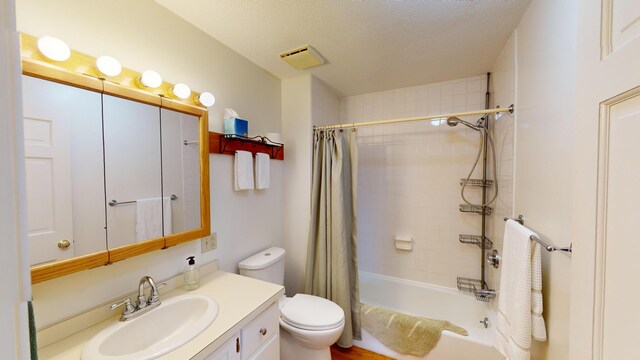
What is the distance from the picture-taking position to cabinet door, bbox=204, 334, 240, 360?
94 cm

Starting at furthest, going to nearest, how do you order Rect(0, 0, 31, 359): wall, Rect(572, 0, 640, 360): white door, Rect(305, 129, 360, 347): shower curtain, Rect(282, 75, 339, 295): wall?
Rect(282, 75, 339, 295): wall < Rect(305, 129, 360, 347): shower curtain < Rect(572, 0, 640, 360): white door < Rect(0, 0, 31, 359): wall

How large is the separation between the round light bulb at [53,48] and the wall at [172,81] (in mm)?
65

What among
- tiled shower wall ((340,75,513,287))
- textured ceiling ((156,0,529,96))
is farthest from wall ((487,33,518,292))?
tiled shower wall ((340,75,513,287))

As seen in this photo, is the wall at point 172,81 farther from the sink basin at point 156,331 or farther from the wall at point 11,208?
the wall at point 11,208

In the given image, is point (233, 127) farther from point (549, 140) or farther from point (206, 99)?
point (549, 140)

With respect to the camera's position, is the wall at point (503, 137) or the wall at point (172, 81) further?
the wall at point (503, 137)

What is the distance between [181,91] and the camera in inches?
50.6

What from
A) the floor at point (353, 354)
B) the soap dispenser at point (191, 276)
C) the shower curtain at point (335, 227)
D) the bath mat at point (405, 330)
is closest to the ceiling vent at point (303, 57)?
the shower curtain at point (335, 227)

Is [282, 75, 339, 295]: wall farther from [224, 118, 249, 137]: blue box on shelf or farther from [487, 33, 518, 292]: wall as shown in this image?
[487, 33, 518, 292]: wall

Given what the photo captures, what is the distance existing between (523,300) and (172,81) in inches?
80.6

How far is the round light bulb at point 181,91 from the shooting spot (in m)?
→ 1.27

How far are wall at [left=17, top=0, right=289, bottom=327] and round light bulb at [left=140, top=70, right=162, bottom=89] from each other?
0.29 ft

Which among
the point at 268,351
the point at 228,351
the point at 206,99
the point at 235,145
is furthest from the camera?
the point at 235,145

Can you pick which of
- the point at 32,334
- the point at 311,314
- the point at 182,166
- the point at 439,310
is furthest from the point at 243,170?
the point at 439,310
